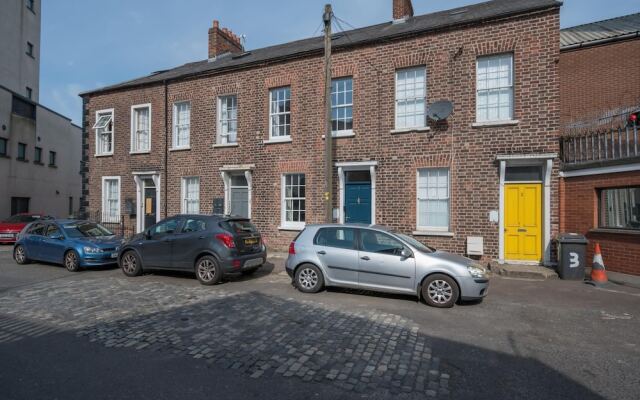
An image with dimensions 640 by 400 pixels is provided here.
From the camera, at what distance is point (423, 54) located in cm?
1121

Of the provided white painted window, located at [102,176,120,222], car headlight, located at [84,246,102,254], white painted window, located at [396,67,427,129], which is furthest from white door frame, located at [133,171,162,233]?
white painted window, located at [396,67,427,129]

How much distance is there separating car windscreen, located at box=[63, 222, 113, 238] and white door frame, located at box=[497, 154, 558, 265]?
38.6 ft

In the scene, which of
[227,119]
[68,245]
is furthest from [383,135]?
[68,245]

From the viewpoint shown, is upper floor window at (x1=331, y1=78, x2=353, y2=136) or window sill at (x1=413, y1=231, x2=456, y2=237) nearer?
window sill at (x1=413, y1=231, x2=456, y2=237)

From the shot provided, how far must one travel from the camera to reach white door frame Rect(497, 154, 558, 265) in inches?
386

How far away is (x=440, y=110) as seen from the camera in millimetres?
10672

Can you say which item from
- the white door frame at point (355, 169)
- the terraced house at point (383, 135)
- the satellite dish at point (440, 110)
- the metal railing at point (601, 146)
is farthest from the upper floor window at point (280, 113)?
the metal railing at point (601, 146)

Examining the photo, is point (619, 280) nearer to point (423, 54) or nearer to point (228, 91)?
point (423, 54)

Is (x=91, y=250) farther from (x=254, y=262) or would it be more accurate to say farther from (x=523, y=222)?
(x=523, y=222)

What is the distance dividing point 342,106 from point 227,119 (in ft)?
16.4

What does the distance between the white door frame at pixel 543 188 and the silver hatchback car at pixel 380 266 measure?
394 centimetres

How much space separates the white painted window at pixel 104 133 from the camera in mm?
16703

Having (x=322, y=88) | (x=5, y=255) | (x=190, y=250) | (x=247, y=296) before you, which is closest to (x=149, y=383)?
(x=247, y=296)

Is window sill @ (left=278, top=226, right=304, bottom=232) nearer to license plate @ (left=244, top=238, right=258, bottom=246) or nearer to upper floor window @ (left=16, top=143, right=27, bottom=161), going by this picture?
license plate @ (left=244, top=238, right=258, bottom=246)
